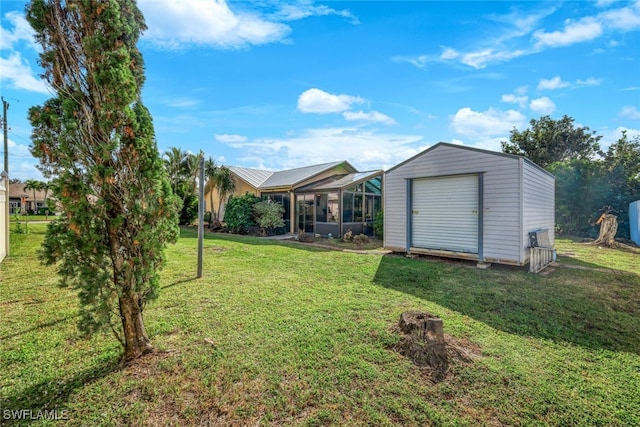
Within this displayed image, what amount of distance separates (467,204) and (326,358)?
719 centimetres

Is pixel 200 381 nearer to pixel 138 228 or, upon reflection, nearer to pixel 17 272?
pixel 138 228

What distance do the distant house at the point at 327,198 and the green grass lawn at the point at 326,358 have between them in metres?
9.05

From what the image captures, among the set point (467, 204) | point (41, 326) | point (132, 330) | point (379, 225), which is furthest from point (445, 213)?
point (41, 326)

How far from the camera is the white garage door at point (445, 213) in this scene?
8477 mm

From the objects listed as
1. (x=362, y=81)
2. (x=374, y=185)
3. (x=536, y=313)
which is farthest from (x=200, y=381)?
(x=374, y=185)

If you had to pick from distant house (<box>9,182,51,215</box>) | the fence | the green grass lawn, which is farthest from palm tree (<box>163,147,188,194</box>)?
distant house (<box>9,182,51,215</box>)

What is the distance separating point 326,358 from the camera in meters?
3.15

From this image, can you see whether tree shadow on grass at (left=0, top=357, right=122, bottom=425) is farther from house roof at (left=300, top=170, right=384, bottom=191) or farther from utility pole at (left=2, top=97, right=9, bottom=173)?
utility pole at (left=2, top=97, right=9, bottom=173)

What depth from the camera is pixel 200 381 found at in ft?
8.95

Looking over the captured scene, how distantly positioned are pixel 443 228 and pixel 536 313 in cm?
461

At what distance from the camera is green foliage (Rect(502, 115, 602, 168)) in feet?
80.9

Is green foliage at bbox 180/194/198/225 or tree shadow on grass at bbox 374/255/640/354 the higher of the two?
green foliage at bbox 180/194/198/225

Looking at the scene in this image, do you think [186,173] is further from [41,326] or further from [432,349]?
[432,349]

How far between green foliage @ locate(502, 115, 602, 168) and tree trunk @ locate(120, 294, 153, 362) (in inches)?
1183
